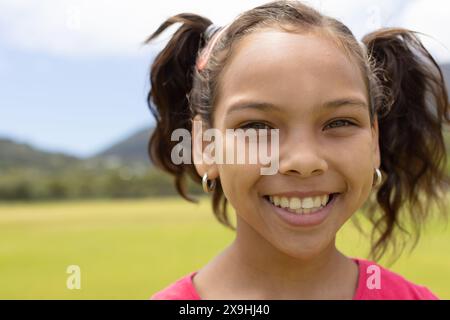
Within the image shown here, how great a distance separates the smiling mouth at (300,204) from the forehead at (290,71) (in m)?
0.30

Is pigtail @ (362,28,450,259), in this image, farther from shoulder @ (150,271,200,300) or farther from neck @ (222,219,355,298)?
shoulder @ (150,271,200,300)

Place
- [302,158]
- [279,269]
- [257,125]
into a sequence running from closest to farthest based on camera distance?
[302,158], [257,125], [279,269]

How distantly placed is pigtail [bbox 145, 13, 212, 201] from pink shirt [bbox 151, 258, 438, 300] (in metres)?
0.62

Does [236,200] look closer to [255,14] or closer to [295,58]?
[295,58]

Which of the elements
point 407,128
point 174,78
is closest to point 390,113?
point 407,128

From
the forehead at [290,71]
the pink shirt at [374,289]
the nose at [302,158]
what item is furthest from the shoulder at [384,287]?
the forehead at [290,71]

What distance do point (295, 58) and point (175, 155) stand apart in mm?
937

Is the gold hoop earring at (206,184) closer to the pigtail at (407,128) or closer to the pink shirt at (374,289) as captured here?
the pink shirt at (374,289)

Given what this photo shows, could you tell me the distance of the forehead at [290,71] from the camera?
1799 mm

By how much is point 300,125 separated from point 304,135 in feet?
0.11

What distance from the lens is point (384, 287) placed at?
2160mm

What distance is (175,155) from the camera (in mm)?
2605

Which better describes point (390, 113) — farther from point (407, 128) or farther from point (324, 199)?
point (324, 199)
